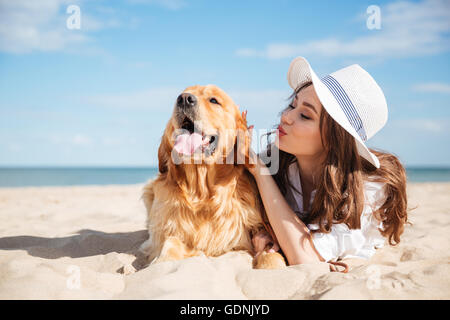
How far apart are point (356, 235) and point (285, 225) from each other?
0.59 m

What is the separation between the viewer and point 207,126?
106 inches

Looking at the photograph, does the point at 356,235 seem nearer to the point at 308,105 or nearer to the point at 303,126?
the point at 303,126

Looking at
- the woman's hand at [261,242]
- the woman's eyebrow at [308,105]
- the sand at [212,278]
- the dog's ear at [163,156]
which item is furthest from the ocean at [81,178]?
the dog's ear at [163,156]

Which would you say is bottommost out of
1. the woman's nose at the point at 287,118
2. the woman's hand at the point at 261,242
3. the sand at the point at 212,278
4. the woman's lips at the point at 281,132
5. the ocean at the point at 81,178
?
the ocean at the point at 81,178

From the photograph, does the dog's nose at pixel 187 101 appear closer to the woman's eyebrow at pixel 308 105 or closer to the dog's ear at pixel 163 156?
the dog's ear at pixel 163 156

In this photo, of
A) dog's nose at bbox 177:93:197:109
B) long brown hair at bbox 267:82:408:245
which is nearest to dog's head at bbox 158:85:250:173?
dog's nose at bbox 177:93:197:109

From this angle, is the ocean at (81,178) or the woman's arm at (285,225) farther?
the ocean at (81,178)

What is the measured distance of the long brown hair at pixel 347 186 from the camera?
264 centimetres

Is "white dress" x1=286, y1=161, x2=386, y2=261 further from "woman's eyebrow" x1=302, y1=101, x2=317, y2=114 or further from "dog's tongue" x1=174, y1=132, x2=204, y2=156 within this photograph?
"dog's tongue" x1=174, y1=132, x2=204, y2=156

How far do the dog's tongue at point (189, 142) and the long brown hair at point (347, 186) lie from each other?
98 centimetres

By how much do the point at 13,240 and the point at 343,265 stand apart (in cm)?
305

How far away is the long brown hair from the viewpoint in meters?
2.64

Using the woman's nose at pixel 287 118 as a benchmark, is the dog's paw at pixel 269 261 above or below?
below

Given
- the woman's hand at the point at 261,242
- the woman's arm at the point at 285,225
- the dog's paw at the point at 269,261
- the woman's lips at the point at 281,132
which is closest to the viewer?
the dog's paw at the point at 269,261
